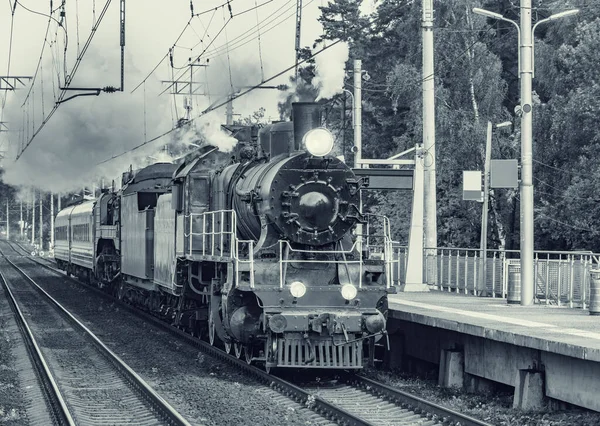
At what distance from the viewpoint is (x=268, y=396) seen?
47.0 ft

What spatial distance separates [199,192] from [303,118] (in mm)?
3511

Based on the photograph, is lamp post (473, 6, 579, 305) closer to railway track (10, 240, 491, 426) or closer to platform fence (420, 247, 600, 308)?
platform fence (420, 247, 600, 308)

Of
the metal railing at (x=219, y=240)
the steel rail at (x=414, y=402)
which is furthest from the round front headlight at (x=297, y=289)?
the steel rail at (x=414, y=402)

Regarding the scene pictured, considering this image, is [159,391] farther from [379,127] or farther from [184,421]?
[379,127]

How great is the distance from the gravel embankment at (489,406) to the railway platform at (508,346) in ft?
0.76

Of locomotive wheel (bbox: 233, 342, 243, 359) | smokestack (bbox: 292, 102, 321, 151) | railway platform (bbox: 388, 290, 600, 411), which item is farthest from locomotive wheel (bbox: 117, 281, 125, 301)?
smokestack (bbox: 292, 102, 321, 151)

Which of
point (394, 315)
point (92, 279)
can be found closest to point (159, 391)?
point (394, 315)

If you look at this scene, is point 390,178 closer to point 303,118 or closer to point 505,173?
point 505,173

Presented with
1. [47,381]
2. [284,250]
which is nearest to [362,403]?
[284,250]

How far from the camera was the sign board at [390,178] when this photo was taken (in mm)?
22453

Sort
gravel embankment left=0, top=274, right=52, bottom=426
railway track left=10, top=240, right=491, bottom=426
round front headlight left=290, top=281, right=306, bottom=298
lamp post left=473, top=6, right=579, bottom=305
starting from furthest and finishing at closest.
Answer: lamp post left=473, top=6, right=579, bottom=305, round front headlight left=290, top=281, right=306, bottom=298, gravel embankment left=0, top=274, right=52, bottom=426, railway track left=10, top=240, right=491, bottom=426

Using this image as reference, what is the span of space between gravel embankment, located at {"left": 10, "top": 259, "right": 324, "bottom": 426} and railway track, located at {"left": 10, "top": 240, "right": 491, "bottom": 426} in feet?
0.63

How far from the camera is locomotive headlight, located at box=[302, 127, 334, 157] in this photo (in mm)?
15719

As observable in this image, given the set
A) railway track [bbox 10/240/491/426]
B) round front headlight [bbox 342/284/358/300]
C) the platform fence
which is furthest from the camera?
the platform fence
